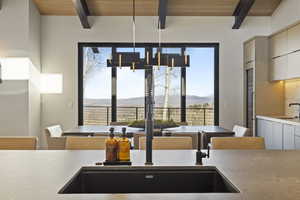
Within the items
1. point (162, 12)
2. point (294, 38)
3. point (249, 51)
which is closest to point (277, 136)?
point (294, 38)

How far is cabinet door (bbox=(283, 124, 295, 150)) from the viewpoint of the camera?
465 cm

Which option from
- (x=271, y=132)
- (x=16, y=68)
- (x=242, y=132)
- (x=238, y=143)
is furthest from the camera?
(x=16, y=68)

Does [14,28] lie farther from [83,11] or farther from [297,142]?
[297,142]

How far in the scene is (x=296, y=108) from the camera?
593 cm

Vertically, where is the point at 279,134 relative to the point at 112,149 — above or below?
below

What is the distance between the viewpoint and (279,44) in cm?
Result: 582

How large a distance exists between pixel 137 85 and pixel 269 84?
2767 millimetres

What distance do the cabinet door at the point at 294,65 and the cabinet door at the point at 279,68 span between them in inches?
5.7

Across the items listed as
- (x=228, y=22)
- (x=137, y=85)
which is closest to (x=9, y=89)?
(x=137, y=85)

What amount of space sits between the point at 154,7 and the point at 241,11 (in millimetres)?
1637

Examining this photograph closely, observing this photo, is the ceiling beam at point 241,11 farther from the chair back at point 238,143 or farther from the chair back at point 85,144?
the chair back at point 85,144

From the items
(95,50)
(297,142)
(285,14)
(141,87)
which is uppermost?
(285,14)

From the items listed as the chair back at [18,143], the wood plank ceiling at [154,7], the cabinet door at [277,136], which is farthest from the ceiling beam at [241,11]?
the chair back at [18,143]

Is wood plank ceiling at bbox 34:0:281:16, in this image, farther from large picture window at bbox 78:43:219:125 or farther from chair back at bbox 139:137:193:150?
chair back at bbox 139:137:193:150
